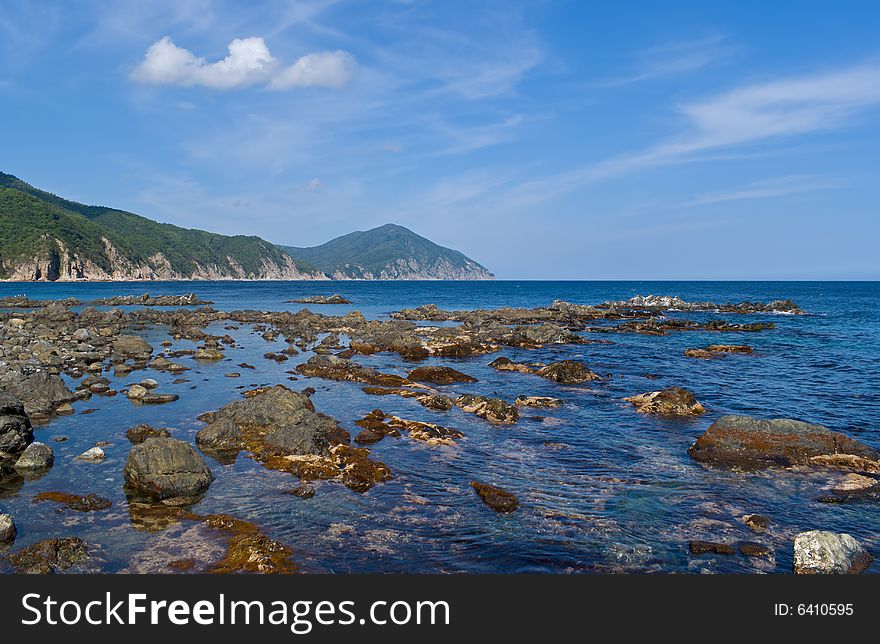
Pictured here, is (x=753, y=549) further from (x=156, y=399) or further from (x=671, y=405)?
(x=156, y=399)

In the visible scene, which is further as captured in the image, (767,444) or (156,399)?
(156,399)

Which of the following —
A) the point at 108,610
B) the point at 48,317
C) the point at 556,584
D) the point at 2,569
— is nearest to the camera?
the point at 108,610

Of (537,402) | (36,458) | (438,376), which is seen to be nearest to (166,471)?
(36,458)

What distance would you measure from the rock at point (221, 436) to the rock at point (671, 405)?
1978 centimetres

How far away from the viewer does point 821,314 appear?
3457 inches

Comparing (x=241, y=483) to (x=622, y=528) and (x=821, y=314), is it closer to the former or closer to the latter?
(x=622, y=528)

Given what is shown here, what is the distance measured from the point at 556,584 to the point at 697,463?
12.4m

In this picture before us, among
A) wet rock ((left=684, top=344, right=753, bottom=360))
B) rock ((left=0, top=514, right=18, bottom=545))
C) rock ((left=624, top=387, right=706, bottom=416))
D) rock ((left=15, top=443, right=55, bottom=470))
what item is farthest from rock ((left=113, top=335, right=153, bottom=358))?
wet rock ((left=684, top=344, right=753, bottom=360))

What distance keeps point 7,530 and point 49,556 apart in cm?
208

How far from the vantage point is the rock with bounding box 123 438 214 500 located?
15367mm

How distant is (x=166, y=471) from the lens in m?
15.6

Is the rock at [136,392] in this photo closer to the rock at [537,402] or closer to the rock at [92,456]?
the rock at [92,456]

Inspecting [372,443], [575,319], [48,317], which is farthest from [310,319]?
[372,443]

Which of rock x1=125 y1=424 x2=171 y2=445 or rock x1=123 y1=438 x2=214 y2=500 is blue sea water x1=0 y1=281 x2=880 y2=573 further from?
rock x1=123 y1=438 x2=214 y2=500
